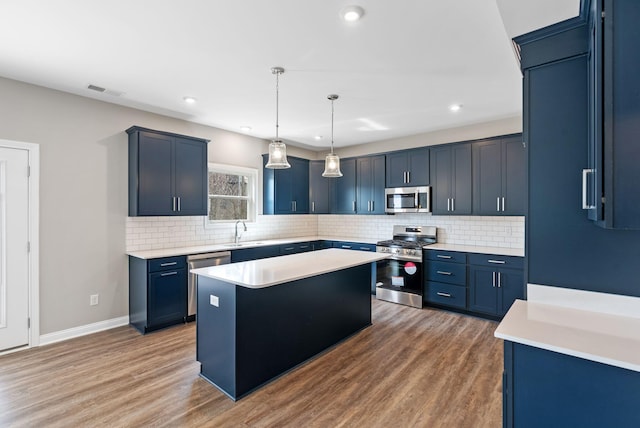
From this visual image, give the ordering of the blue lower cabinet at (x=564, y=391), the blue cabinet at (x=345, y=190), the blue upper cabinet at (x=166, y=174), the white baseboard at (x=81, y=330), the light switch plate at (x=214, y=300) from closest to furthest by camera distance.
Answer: the blue lower cabinet at (x=564, y=391)
the light switch plate at (x=214, y=300)
the white baseboard at (x=81, y=330)
the blue upper cabinet at (x=166, y=174)
the blue cabinet at (x=345, y=190)

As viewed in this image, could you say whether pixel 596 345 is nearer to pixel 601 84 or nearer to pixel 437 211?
pixel 601 84

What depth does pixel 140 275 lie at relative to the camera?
12.6ft

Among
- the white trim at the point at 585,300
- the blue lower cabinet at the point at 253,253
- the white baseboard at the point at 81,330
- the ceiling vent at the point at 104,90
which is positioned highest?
the ceiling vent at the point at 104,90

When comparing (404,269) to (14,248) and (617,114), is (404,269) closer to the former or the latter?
(617,114)

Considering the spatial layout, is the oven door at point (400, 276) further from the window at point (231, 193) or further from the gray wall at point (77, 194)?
the gray wall at point (77, 194)

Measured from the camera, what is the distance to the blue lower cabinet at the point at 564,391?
1315mm

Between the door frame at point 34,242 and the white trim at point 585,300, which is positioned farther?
the door frame at point 34,242

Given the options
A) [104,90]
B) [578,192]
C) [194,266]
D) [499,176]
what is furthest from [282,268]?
[499,176]

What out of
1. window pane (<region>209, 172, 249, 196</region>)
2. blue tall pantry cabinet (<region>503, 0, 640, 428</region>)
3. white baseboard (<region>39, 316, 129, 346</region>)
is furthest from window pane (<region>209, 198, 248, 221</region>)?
blue tall pantry cabinet (<region>503, 0, 640, 428</region>)

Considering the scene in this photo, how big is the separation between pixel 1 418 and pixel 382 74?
410 centimetres

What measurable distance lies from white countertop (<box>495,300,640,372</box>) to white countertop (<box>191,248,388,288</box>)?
1.50m

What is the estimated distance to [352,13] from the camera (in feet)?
7.06

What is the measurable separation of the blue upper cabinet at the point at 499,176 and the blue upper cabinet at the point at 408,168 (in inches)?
29.7

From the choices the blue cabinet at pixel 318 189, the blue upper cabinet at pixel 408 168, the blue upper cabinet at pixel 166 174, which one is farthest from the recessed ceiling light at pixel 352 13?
the blue cabinet at pixel 318 189
